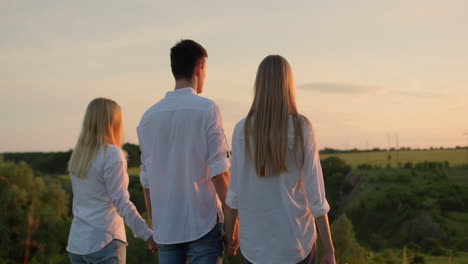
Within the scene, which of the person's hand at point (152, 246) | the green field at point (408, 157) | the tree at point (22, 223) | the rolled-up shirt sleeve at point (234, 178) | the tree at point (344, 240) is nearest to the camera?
the rolled-up shirt sleeve at point (234, 178)

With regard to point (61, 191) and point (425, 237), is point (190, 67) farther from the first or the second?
point (425, 237)

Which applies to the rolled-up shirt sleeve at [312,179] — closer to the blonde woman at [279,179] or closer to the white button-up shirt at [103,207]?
the blonde woman at [279,179]

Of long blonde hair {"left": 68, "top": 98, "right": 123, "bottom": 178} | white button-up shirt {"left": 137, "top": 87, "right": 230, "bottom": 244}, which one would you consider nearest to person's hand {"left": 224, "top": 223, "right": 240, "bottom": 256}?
white button-up shirt {"left": 137, "top": 87, "right": 230, "bottom": 244}

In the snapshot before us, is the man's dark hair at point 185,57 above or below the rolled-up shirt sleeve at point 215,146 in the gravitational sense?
above

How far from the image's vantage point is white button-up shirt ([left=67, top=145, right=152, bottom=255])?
3738 millimetres

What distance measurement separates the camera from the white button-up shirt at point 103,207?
3.74 metres

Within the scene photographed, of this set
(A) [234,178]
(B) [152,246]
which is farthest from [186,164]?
(B) [152,246]

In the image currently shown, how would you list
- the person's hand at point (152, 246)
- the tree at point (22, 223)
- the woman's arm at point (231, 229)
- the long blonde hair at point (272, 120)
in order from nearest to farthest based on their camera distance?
the long blonde hair at point (272, 120), the woman's arm at point (231, 229), the person's hand at point (152, 246), the tree at point (22, 223)

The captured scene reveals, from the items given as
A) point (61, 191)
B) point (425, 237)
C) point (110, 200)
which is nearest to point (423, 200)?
point (425, 237)

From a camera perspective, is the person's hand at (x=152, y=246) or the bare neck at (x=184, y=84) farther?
the person's hand at (x=152, y=246)

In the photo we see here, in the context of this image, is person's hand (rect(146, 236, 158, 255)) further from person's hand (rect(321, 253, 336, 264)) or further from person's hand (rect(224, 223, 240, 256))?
person's hand (rect(321, 253, 336, 264))

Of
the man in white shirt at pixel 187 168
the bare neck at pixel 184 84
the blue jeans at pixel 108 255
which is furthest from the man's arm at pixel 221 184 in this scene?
the blue jeans at pixel 108 255

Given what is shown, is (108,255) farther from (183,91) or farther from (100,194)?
(183,91)

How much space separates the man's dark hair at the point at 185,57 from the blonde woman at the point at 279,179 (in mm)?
472
